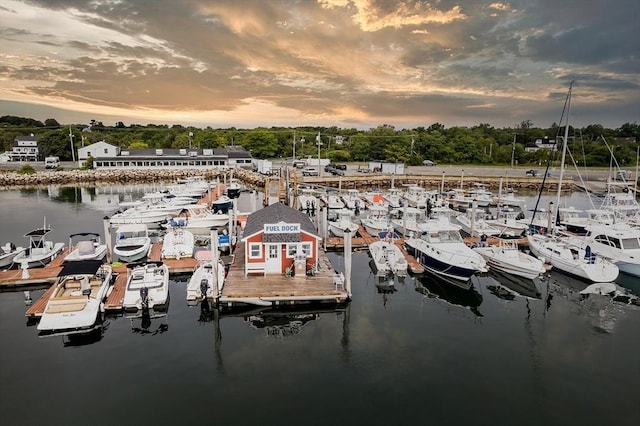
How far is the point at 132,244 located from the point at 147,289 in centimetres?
A: 883

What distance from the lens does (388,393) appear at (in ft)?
43.5

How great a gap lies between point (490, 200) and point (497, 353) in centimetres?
3752

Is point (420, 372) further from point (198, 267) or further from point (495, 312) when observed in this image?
point (198, 267)

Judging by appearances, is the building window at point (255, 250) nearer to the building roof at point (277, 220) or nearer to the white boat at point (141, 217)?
the building roof at point (277, 220)

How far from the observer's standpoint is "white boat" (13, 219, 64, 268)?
77.9ft

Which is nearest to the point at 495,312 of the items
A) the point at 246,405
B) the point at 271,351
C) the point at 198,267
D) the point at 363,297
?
the point at 363,297

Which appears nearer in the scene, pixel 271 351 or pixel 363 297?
pixel 271 351

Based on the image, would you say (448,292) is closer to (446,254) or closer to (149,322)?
(446,254)

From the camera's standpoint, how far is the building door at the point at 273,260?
20.9 meters

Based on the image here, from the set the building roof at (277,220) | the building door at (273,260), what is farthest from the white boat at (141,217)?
the building door at (273,260)

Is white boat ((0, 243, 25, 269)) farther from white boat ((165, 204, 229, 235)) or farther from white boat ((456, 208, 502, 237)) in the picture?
white boat ((456, 208, 502, 237))

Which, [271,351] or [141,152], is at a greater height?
[141,152]

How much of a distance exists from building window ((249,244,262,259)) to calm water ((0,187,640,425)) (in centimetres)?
354

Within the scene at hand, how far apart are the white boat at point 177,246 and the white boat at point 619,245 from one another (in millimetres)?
26949
